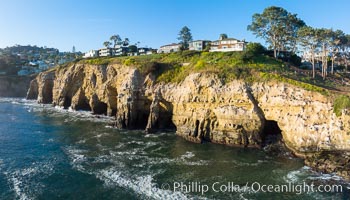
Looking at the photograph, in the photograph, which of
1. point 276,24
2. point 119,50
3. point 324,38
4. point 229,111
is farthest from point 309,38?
point 119,50

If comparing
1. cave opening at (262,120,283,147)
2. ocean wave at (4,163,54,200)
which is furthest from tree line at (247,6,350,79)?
ocean wave at (4,163,54,200)

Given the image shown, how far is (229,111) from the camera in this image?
41.1 metres

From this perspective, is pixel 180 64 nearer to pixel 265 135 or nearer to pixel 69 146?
pixel 265 135

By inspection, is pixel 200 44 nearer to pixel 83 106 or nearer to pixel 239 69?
pixel 83 106

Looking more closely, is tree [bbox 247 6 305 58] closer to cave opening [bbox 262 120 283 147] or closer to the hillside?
the hillside

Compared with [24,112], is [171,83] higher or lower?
higher

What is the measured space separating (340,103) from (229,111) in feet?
48.5

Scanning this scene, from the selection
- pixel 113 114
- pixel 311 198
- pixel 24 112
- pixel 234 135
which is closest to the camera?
pixel 311 198

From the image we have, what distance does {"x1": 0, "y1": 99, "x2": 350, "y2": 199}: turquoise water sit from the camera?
2450 centimetres

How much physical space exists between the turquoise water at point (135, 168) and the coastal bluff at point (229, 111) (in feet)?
8.80

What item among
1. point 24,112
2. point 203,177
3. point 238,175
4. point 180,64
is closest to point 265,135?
point 238,175

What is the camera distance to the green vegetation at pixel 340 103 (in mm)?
32787

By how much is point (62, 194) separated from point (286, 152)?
93.8 feet

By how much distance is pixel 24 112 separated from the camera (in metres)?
68.1
